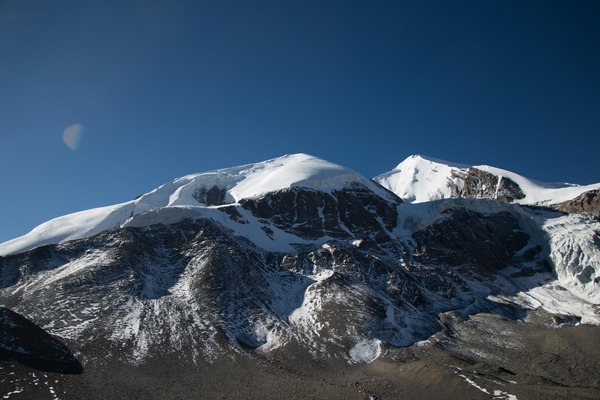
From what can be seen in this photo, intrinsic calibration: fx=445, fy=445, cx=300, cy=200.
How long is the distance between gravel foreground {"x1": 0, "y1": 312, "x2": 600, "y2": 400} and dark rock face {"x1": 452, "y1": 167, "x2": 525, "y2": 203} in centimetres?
10159

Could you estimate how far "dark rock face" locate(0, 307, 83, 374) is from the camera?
5406cm

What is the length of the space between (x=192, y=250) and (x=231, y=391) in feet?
170

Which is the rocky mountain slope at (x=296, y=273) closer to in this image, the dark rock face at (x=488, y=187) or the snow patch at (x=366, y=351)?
the snow patch at (x=366, y=351)

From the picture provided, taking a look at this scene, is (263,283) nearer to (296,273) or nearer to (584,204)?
(296,273)

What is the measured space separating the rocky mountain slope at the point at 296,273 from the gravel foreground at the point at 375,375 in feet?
4.73

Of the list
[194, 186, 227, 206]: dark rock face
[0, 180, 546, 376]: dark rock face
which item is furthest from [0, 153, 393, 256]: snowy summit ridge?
[0, 180, 546, 376]: dark rock face

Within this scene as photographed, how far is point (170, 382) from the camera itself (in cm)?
5616

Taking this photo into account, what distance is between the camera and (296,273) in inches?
3939

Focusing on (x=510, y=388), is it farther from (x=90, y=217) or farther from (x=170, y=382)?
(x=90, y=217)

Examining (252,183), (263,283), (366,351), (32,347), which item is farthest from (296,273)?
(252,183)

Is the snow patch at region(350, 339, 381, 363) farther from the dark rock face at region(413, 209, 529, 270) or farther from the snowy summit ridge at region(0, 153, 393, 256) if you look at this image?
the snowy summit ridge at region(0, 153, 393, 256)

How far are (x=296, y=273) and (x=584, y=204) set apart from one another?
97.7 m

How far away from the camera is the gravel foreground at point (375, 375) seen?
165ft

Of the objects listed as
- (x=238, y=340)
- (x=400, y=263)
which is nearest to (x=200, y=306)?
(x=238, y=340)
